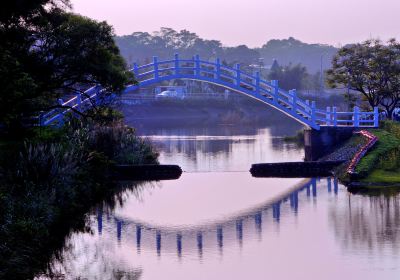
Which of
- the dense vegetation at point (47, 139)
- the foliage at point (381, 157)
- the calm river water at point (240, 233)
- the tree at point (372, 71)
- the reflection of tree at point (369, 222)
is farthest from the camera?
the tree at point (372, 71)

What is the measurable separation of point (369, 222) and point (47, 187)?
977 centimetres

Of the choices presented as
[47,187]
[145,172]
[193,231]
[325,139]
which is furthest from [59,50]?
[325,139]

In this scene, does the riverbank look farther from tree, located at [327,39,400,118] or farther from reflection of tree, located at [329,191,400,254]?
tree, located at [327,39,400,118]

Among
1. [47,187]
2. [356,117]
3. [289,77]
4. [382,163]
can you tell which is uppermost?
[289,77]

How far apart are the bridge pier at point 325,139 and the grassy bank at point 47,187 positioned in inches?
435

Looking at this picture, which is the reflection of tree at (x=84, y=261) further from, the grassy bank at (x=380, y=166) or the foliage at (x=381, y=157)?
the foliage at (x=381, y=157)

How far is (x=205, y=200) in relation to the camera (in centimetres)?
3067

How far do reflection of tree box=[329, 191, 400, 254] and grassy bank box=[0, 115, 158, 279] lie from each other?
311 inches

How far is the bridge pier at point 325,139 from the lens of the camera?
138 feet

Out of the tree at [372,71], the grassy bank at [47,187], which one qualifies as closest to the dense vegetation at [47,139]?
the grassy bank at [47,187]

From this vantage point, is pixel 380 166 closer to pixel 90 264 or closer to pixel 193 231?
pixel 193 231

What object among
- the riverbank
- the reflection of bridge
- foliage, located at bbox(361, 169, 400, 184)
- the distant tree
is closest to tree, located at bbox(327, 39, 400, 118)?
the riverbank

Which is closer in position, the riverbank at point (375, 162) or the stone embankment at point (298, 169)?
the riverbank at point (375, 162)

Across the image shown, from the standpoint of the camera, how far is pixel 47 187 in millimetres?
24141
